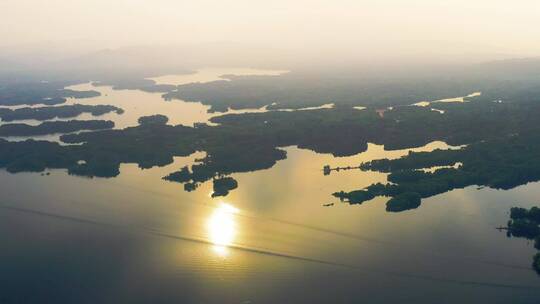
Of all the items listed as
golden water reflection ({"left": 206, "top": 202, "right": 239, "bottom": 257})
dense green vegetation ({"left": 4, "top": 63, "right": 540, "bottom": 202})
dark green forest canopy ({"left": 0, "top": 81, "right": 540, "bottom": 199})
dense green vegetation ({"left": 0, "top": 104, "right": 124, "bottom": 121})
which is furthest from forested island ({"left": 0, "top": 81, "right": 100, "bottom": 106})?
golden water reflection ({"left": 206, "top": 202, "right": 239, "bottom": 257})

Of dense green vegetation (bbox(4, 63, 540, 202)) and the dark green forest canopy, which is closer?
dense green vegetation (bbox(4, 63, 540, 202))

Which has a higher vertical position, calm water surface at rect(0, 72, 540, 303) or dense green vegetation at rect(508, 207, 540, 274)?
dense green vegetation at rect(508, 207, 540, 274)

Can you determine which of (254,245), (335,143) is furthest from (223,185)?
(335,143)

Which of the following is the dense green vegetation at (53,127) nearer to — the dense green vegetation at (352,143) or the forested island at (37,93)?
the dense green vegetation at (352,143)

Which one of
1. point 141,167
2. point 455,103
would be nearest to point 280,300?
point 141,167

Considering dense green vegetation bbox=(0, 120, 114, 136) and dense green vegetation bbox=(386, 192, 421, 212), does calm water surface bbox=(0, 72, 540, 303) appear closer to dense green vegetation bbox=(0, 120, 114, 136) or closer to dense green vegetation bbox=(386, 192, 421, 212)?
dense green vegetation bbox=(386, 192, 421, 212)

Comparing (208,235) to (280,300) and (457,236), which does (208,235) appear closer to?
(280,300)
